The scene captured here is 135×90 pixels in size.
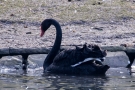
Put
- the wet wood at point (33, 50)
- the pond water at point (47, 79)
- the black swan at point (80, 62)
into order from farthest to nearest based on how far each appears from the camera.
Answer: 1. the wet wood at point (33, 50)
2. the black swan at point (80, 62)
3. the pond water at point (47, 79)

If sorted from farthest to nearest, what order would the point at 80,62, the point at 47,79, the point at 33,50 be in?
the point at 33,50 < the point at 80,62 < the point at 47,79

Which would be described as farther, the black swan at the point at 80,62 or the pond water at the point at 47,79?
the black swan at the point at 80,62

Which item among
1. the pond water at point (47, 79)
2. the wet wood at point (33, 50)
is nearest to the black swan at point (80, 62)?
the pond water at point (47, 79)

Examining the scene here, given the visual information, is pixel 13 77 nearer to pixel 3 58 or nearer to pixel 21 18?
pixel 3 58

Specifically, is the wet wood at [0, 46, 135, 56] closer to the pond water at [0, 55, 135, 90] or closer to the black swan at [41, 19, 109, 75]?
the pond water at [0, 55, 135, 90]

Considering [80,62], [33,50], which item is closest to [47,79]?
[80,62]

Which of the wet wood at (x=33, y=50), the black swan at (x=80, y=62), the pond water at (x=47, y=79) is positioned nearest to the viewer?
the pond water at (x=47, y=79)

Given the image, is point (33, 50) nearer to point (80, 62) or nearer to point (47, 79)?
point (80, 62)

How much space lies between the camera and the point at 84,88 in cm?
1115

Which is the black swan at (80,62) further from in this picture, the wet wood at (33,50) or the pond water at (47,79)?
the wet wood at (33,50)

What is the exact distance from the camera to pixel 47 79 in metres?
12.1

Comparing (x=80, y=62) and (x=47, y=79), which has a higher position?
(x=80, y=62)

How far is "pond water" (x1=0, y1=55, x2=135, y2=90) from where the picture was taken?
1124 centimetres

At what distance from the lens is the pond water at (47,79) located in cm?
1124
